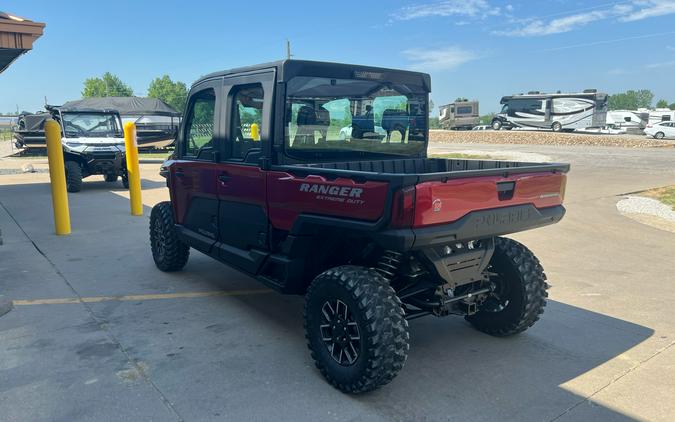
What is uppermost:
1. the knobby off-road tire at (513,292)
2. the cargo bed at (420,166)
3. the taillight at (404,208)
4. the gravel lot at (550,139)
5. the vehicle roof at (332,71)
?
the vehicle roof at (332,71)

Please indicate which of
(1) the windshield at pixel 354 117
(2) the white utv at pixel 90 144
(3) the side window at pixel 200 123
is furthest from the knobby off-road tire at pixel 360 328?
(2) the white utv at pixel 90 144

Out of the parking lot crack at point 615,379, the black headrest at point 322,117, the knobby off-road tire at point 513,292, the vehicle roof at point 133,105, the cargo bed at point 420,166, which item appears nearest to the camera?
the parking lot crack at point 615,379

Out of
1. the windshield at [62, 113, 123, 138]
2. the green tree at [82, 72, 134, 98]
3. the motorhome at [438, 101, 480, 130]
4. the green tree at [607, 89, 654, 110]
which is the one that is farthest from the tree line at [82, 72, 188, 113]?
the green tree at [607, 89, 654, 110]

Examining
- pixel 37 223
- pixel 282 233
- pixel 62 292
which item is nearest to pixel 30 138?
pixel 37 223

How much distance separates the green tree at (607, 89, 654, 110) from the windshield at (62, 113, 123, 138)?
14705 cm

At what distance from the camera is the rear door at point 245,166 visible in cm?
401

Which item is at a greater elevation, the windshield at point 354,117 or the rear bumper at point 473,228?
the windshield at point 354,117

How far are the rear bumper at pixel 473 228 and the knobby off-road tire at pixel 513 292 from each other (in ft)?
1.54

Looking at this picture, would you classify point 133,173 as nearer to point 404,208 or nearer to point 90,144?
point 90,144

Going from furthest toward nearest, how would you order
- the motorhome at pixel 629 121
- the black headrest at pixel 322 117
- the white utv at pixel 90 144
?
the motorhome at pixel 629 121 → the white utv at pixel 90 144 → the black headrest at pixel 322 117

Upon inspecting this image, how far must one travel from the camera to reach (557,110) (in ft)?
128

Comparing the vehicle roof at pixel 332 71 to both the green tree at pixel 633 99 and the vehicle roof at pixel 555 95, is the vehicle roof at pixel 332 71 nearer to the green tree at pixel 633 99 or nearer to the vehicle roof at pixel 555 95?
the vehicle roof at pixel 555 95

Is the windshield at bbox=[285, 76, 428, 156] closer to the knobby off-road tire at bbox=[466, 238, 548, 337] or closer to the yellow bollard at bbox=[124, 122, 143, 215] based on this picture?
the knobby off-road tire at bbox=[466, 238, 548, 337]

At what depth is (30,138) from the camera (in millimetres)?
23516
